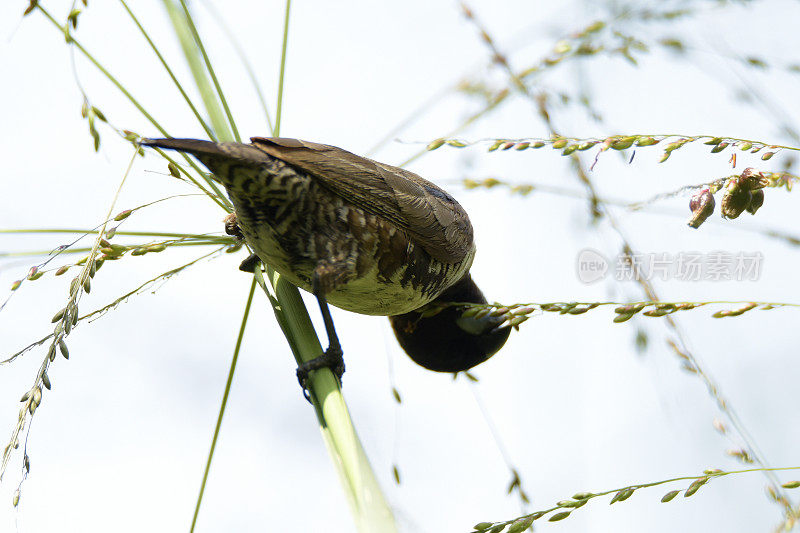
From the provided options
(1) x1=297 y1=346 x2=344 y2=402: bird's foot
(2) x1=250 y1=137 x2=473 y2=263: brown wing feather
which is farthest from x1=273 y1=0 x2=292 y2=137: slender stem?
(1) x1=297 y1=346 x2=344 y2=402: bird's foot

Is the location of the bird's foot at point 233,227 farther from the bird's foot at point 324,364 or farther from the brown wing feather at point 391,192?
the bird's foot at point 324,364

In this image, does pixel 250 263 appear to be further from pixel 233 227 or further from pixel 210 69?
pixel 210 69

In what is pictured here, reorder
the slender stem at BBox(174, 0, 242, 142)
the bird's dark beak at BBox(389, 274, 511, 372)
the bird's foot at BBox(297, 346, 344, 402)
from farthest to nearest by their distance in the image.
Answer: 1. the bird's dark beak at BBox(389, 274, 511, 372)
2. the slender stem at BBox(174, 0, 242, 142)
3. the bird's foot at BBox(297, 346, 344, 402)

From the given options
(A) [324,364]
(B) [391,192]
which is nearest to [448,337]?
(B) [391,192]

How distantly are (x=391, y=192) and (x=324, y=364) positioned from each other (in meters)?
0.76

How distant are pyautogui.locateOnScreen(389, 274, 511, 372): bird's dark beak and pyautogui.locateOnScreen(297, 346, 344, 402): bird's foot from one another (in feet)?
3.08

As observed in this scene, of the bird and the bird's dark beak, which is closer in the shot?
the bird

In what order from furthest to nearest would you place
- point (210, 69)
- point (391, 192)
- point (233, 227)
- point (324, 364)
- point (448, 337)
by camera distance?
point (448, 337) < point (391, 192) < point (233, 227) < point (210, 69) < point (324, 364)

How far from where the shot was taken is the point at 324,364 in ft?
5.77

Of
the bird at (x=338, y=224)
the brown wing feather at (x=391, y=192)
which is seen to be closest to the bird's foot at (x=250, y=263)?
the bird at (x=338, y=224)

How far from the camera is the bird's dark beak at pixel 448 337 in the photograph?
2936 millimetres

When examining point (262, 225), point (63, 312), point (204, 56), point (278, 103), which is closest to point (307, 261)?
point (262, 225)

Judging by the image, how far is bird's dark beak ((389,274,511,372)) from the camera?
2.94 metres

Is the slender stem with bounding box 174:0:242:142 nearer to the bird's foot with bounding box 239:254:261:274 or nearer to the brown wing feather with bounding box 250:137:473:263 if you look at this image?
the brown wing feather with bounding box 250:137:473:263
